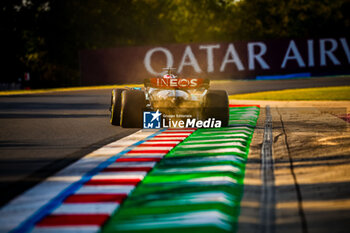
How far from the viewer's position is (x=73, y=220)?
5.22m

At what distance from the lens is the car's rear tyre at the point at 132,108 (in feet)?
40.2

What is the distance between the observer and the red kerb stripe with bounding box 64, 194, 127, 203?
594 centimetres

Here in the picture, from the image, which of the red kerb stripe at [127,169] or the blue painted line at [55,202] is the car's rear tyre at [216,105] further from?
the red kerb stripe at [127,169]

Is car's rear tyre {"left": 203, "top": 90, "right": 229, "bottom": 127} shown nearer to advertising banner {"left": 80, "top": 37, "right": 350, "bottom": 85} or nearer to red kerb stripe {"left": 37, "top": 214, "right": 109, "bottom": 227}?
red kerb stripe {"left": 37, "top": 214, "right": 109, "bottom": 227}

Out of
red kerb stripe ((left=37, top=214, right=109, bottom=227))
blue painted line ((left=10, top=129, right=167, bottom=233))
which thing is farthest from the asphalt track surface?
red kerb stripe ((left=37, top=214, right=109, bottom=227))

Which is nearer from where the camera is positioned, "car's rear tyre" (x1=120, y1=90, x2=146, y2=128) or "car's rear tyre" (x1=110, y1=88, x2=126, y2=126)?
"car's rear tyre" (x1=120, y1=90, x2=146, y2=128)

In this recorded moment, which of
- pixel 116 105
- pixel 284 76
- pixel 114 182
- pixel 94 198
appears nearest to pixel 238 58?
pixel 284 76

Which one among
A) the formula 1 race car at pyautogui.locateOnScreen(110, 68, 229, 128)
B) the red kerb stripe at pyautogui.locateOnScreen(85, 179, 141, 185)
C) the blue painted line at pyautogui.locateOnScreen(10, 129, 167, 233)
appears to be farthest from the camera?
the formula 1 race car at pyautogui.locateOnScreen(110, 68, 229, 128)

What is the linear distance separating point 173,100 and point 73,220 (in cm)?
708

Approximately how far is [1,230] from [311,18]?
67.1m

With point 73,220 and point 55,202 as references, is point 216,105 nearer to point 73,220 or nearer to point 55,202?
point 55,202

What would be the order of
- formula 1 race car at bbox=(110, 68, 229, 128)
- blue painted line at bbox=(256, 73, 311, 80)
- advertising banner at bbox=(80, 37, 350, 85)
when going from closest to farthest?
formula 1 race car at bbox=(110, 68, 229, 128) → advertising banner at bbox=(80, 37, 350, 85) → blue painted line at bbox=(256, 73, 311, 80)

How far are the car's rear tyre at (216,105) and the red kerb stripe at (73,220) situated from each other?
7.17 meters

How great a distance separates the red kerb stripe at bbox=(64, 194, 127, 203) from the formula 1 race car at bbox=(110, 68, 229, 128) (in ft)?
20.1
